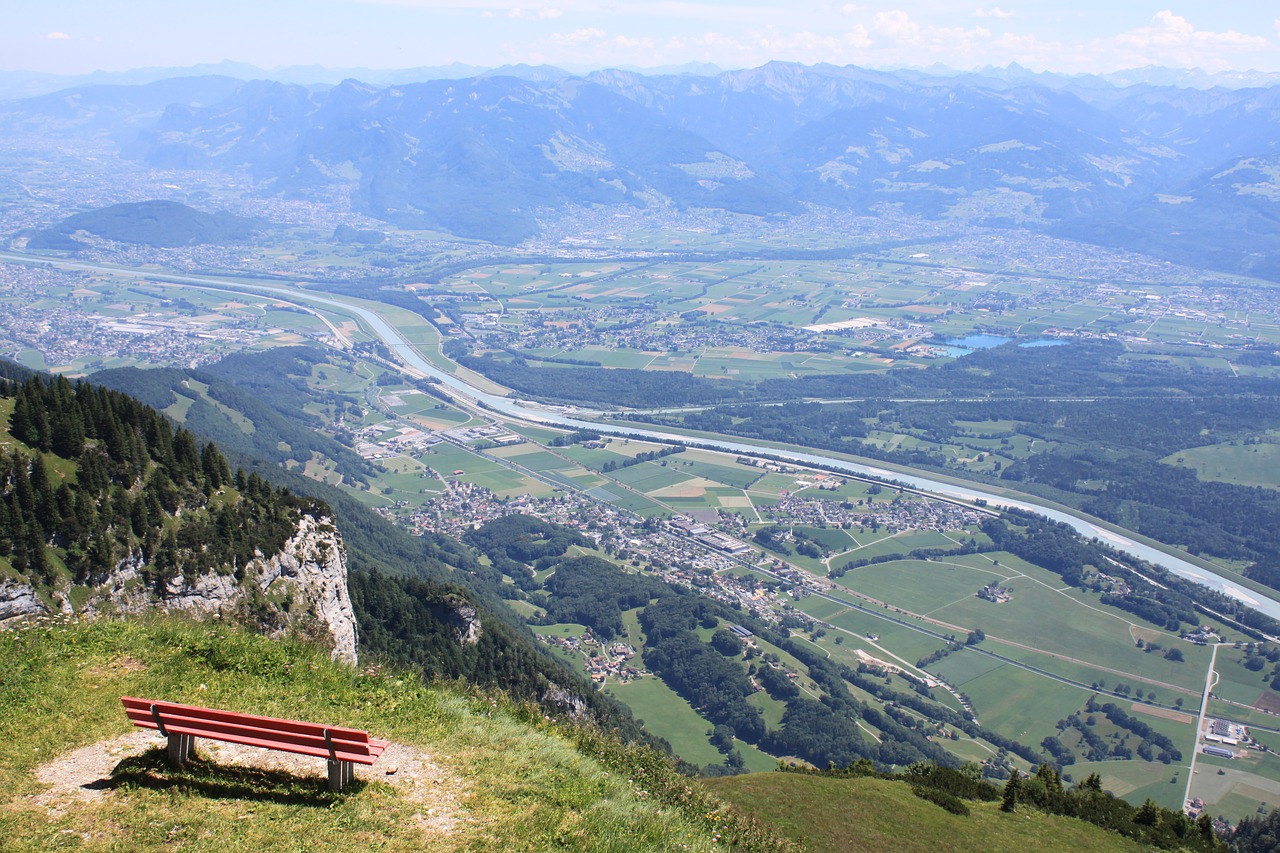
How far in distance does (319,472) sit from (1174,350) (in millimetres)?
168361

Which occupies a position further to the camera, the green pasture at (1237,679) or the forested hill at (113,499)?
the green pasture at (1237,679)

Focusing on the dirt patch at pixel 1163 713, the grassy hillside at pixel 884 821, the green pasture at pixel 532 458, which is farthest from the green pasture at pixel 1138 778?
the green pasture at pixel 532 458

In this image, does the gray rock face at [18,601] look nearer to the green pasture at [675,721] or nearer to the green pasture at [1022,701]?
the green pasture at [675,721]

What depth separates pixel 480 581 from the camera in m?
85.1

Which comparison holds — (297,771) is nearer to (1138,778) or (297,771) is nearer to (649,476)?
(1138,778)

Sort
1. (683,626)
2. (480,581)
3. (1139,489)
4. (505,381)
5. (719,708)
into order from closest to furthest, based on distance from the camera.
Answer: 1. (719,708)
2. (683,626)
3. (480,581)
4. (1139,489)
5. (505,381)

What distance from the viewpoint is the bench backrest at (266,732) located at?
13273 mm

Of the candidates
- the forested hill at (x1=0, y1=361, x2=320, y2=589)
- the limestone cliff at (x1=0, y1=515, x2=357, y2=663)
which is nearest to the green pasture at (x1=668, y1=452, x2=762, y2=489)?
the limestone cliff at (x1=0, y1=515, x2=357, y2=663)

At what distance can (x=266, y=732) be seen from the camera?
43.5ft

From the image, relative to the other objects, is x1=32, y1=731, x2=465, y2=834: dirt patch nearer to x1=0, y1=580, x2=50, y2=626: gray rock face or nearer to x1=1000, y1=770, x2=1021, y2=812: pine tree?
x1=0, y1=580, x2=50, y2=626: gray rock face

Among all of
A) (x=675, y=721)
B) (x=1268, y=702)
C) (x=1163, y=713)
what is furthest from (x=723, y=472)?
(x=1268, y=702)

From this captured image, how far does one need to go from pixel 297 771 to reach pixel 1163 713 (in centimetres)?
7322

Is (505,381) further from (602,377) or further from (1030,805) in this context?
(1030,805)

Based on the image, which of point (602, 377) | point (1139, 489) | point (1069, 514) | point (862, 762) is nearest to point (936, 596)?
point (1069, 514)
